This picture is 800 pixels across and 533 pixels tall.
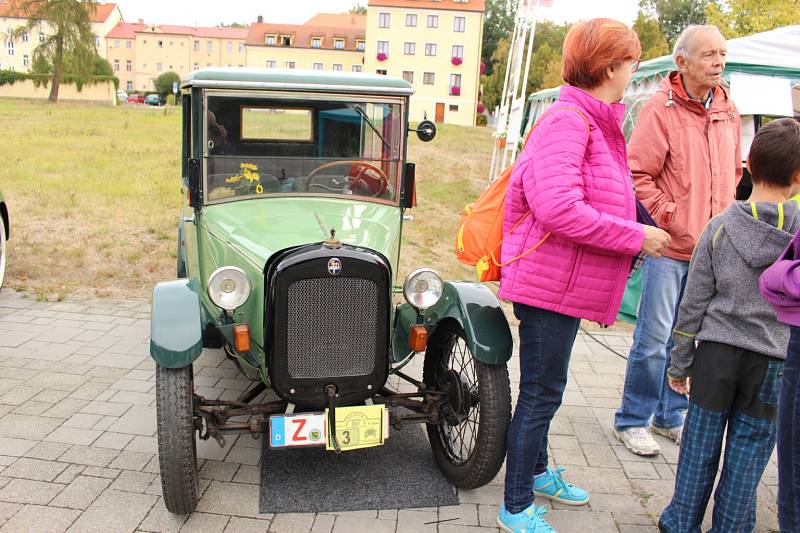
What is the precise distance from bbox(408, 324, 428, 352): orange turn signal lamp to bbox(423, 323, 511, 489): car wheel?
0.18 metres

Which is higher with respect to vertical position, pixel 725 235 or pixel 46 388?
pixel 725 235

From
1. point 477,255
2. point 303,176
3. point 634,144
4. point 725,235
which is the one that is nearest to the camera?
point 725,235

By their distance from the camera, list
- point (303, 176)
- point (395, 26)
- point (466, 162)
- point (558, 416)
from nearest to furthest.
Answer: point (303, 176)
point (558, 416)
point (466, 162)
point (395, 26)

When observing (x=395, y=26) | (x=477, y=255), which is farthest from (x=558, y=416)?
(x=395, y=26)

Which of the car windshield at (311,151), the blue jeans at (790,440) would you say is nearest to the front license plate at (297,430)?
the car windshield at (311,151)

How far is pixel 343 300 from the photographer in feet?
9.98

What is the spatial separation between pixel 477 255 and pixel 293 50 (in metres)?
71.3

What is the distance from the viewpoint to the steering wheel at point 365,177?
4.03 m

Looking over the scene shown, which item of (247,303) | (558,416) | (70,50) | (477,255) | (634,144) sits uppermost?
(70,50)

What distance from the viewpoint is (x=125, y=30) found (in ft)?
320

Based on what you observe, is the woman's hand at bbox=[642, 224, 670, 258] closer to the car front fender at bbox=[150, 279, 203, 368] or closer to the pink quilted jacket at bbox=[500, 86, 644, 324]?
the pink quilted jacket at bbox=[500, 86, 644, 324]

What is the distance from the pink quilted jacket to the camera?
8.10 ft

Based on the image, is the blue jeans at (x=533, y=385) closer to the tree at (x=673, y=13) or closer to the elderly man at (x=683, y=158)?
the elderly man at (x=683, y=158)

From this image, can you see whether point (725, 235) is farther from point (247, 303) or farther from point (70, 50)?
point (70, 50)
